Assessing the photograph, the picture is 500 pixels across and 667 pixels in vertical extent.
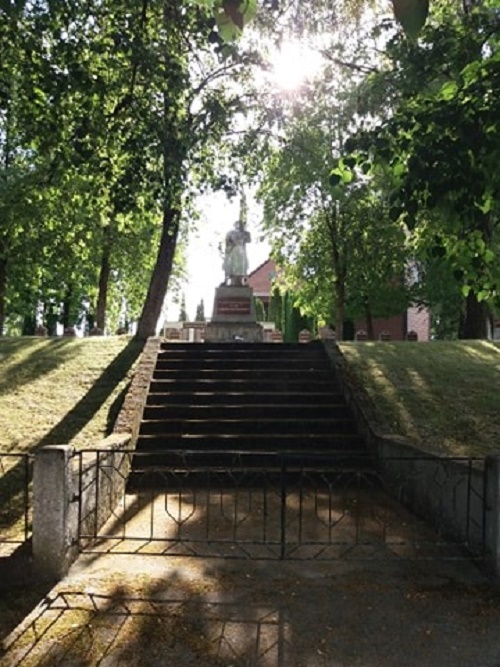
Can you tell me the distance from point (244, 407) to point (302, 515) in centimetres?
355

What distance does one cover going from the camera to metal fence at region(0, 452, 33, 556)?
546 centimetres

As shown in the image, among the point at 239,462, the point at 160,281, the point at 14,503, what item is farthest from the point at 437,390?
the point at 160,281

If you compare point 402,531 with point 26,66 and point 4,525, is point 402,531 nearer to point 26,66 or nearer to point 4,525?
point 4,525

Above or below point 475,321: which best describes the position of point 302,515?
below

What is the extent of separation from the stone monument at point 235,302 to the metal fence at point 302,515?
33.5 ft

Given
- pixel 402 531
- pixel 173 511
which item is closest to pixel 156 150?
pixel 173 511

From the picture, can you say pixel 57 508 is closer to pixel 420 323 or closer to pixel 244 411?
pixel 244 411

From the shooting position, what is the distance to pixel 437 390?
37.1 ft

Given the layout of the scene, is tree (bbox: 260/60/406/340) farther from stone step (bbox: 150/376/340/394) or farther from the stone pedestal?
stone step (bbox: 150/376/340/394)

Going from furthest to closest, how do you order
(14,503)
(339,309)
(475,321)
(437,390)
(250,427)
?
(339,309) → (475,321) → (437,390) → (250,427) → (14,503)

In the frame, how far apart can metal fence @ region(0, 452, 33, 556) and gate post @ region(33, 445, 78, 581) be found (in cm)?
27

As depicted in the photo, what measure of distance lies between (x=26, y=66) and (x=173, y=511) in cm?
663

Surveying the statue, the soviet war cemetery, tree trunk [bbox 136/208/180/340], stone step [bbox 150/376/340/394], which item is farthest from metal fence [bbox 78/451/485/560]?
the statue

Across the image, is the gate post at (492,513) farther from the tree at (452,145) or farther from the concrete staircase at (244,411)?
the concrete staircase at (244,411)
